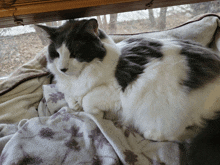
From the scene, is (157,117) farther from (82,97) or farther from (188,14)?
(188,14)

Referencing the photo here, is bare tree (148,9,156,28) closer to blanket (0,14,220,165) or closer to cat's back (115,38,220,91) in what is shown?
cat's back (115,38,220,91)

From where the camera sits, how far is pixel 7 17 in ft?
2.54

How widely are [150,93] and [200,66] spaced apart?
0.29 metres

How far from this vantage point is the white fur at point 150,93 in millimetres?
807

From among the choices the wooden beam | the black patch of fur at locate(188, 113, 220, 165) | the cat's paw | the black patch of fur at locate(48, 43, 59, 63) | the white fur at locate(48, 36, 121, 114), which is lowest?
the cat's paw

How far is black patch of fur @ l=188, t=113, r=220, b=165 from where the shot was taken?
0.63 metres

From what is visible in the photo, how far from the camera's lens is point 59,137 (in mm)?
865

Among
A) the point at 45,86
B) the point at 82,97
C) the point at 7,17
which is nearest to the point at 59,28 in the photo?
the point at 7,17

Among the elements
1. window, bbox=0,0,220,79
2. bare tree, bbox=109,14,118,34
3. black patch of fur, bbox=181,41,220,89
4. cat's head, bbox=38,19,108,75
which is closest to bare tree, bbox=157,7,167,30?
window, bbox=0,0,220,79

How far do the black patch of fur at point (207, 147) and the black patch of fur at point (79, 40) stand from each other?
624 mm

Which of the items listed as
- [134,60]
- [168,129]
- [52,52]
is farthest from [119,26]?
[168,129]

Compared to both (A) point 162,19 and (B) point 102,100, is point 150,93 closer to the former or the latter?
(B) point 102,100

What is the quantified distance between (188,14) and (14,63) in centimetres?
179

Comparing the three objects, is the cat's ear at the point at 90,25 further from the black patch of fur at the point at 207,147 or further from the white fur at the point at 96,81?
the black patch of fur at the point at 207,147
